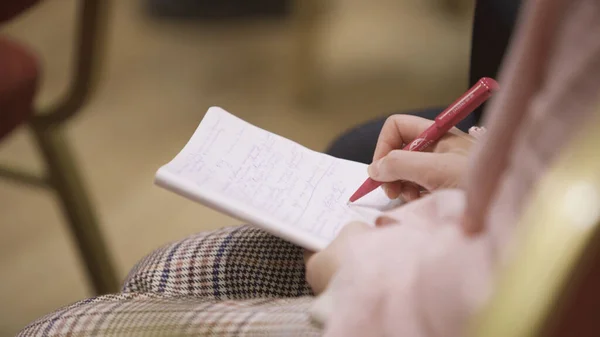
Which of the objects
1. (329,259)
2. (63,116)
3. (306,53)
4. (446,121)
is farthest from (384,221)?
(306,53)

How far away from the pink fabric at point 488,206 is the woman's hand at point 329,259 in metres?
0.05

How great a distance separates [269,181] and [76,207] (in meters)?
0.60

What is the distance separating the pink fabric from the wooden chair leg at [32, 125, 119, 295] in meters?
0.73

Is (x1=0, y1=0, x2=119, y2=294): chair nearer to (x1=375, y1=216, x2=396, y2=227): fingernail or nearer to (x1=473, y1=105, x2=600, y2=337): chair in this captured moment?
(x1=375, y1=216, x2=396, y2=227): fingernail

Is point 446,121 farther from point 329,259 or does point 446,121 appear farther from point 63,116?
point 63,116

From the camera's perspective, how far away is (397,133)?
573 mm

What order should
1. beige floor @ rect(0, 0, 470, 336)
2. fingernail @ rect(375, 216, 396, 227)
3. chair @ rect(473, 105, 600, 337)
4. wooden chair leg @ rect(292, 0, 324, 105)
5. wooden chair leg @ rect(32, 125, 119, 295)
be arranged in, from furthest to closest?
wooden chair leg @ rect(292, 0, 324, 105), beige floor @ rect(0, 0, 470, 336), wooden chair leg @ rect(32, 125, 119, 295), fingernail @ rect(375, 216, 396, 227), chair @ rect(473, 105, 600, 337)

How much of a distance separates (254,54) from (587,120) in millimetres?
1760

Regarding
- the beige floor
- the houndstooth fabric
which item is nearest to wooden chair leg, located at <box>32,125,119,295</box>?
the beige floor

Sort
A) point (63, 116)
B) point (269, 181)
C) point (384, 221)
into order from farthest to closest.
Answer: point (63, 116) < point (269, 181) < point (384, 221)

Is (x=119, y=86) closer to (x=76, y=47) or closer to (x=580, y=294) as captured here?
(x=76, y=47)

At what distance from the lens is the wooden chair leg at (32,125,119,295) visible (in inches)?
38.6

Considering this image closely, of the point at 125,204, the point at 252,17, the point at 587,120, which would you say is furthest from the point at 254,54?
the point at 587,120

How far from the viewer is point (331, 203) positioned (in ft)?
1.72
